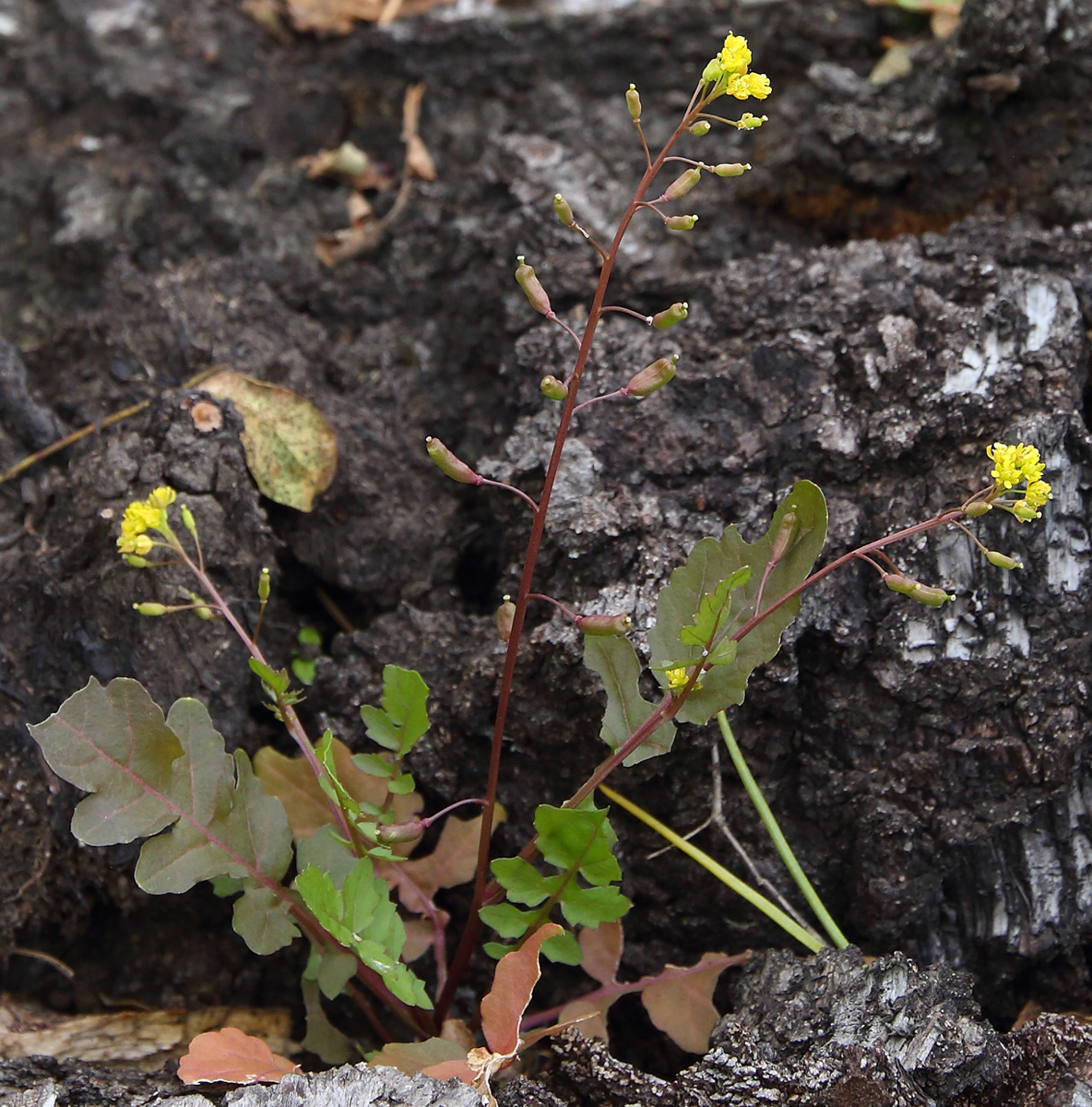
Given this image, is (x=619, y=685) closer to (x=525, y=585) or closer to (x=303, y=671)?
(x=525, y=585)

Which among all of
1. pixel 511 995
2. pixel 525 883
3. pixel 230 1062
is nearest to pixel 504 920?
pixel 525 883

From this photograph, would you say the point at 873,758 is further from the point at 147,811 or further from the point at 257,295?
the point at 257,295

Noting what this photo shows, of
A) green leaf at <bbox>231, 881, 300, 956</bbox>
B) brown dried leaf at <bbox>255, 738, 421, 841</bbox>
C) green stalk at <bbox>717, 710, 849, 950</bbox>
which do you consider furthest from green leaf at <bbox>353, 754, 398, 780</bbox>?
green stalk at <bbox>717, 710, 849, 950</bbox>

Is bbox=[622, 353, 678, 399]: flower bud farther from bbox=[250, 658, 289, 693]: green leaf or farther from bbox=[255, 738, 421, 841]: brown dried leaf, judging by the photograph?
bbox=[255, 738, 421, 841]: brown dried leaf

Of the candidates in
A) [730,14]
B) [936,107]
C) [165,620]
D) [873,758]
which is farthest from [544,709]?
[730,14]

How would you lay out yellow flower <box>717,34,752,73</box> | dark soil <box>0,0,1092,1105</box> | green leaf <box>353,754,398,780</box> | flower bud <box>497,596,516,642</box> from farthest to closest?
dark soil <box>0,0,1092,1105</box> < green leaf <box>353,754,398,780</box> < flower bud <box>497,596,516,642</box> < yellow flower <box>717,34,752,73</box>

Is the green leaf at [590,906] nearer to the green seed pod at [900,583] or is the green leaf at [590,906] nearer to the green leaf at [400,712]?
the green leaf at [400,712]
